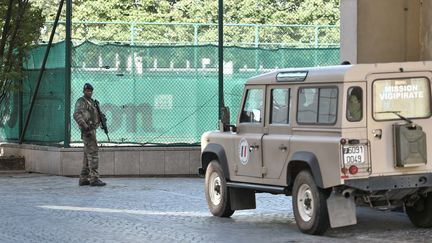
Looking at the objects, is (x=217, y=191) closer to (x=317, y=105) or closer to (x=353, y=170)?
(x=317, y=105)

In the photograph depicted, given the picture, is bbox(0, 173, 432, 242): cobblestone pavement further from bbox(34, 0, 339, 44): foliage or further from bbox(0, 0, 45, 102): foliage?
bbox(34, 0, 339, 44): foliage

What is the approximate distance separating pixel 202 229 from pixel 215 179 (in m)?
1.68

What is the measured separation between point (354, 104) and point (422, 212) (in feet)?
6.17

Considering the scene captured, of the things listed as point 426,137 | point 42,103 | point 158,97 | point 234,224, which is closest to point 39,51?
point 42,103

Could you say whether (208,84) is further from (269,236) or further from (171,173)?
(269,236)

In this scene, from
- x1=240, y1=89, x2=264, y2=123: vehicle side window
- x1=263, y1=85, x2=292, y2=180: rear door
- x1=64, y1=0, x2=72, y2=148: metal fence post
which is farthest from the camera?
x1=64, y1=0, x2=72, y2=148: metal fence post

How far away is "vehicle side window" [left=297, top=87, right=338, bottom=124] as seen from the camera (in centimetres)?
1072

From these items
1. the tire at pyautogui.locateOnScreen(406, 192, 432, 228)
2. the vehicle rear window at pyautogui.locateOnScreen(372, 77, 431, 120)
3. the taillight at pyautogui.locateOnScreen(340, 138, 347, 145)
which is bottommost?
the tire at pyautogui.locateOnScreen(406, 192, 432, 228)

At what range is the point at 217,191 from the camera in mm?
12992

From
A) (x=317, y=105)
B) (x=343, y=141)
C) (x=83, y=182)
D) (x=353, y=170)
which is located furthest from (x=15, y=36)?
(x=353, y=170)

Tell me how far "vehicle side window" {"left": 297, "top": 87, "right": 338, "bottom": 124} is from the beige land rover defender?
0.01 metres

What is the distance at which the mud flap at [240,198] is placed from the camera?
12656 mm

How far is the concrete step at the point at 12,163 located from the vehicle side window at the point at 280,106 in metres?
10.2

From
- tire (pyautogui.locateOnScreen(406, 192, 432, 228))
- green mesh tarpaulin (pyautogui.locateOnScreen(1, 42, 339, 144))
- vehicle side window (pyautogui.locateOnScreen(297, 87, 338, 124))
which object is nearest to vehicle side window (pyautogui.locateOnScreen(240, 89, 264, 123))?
vehicle side window (pyautogui.locateOnScreen(297, 87, 338, 124))
